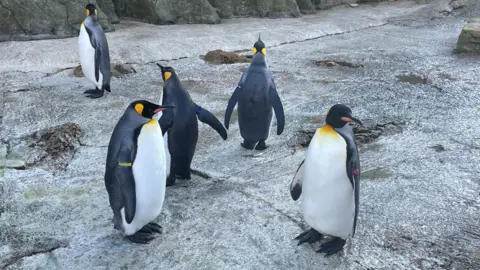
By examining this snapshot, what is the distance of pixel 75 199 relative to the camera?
3.19 meters

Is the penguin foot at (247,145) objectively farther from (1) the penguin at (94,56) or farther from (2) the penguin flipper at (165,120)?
(1) the penguin at (94,56)

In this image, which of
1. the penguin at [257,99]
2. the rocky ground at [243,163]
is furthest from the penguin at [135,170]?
the penguin at [257,99]

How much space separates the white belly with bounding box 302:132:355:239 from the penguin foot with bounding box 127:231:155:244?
84 cm

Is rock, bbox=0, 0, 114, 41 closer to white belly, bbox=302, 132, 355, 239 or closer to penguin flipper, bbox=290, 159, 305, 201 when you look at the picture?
penguin flipper, bbox=290, 159, 305, 201

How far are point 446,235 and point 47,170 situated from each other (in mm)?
2569

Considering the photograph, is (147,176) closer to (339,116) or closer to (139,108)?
(139,108)

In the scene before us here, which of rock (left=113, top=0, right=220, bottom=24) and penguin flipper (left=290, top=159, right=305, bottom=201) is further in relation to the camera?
rock (left=113, top=0, right=220, bottom=24)

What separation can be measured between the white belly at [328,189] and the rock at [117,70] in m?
3.84

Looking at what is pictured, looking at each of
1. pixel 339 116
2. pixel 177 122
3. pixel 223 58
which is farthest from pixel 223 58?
pixel 339 116

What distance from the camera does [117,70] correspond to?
19.8 ft

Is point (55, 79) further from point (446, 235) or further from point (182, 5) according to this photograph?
point (446, 235)

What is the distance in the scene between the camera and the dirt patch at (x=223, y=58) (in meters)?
6.50

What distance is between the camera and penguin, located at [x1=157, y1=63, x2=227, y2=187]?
10.8 ft

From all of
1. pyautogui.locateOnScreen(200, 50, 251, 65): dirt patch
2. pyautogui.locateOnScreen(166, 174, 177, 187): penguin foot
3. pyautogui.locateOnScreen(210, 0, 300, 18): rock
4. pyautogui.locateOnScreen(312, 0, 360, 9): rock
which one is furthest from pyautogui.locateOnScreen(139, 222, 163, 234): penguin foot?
pyautogui.locateOnScreen(312, 0, 360, 9): rock
